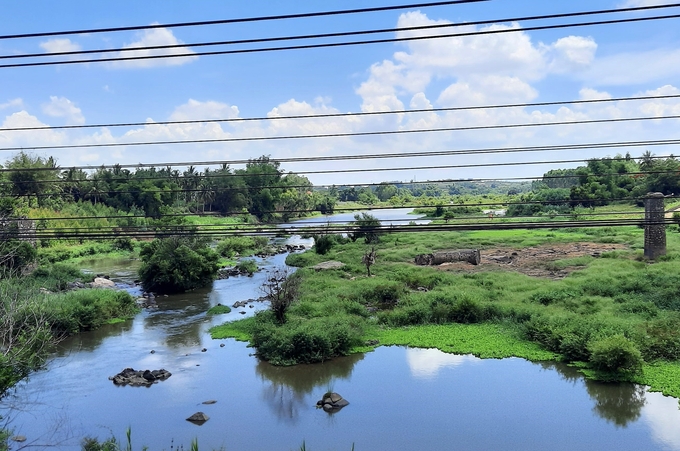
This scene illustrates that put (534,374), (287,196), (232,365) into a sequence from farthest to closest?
1. (287,196)
2. (232,365)
3. (534,374)

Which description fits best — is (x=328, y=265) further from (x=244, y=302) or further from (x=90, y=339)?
(x=90, y=339)

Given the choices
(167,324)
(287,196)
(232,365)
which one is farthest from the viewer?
(287,196)

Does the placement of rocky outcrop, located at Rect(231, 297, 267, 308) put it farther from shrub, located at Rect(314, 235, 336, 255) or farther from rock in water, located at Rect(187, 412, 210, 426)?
shrub, located at Rect(314, 235, 336, 255)

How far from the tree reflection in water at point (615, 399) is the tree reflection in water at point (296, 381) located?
6.88 m

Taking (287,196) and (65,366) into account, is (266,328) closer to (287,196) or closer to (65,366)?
(65,366)

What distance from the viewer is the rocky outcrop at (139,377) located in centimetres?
1694

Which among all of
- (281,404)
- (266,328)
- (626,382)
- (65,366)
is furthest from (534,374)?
(65,366)

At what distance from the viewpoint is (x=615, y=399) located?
14836 mm

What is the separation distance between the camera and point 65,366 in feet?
62.3

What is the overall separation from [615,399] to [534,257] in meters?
21.0

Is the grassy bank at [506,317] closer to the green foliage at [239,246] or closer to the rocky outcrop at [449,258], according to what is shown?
the rocky outcrop at [449,258]

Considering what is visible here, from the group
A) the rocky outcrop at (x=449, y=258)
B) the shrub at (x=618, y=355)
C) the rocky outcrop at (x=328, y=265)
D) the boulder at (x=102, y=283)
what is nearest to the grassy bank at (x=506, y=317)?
the shrub at (x=618, y=355)

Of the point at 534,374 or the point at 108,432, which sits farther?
the point at 534,374

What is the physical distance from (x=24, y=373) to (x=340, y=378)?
869 centimetres
